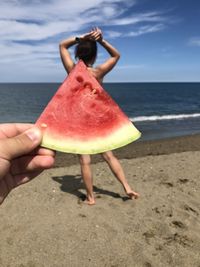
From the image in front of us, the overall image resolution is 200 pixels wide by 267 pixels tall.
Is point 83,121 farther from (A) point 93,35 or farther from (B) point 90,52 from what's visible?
(B) point 90,52

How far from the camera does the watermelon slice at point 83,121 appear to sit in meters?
2.13

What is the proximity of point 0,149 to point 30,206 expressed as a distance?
13.3 feet

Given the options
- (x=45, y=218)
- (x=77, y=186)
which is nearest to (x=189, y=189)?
(x=77, y=186)

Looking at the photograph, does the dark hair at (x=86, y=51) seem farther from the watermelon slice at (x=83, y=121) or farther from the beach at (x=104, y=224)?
the beach at (x=104, y=224)

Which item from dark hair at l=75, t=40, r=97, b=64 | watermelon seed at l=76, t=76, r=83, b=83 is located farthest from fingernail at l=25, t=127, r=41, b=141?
dark hair at l=75, t=40, r=97, b=64

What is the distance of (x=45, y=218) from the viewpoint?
18.0 feet

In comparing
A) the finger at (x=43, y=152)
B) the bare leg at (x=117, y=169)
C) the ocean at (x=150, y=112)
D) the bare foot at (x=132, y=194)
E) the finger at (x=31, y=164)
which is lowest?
the ocean at (x=150, y=112)

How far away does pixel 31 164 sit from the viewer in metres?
2.38

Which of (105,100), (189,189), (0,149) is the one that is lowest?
(189,189)

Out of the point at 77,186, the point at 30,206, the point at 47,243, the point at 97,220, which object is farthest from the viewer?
the point at 77,186

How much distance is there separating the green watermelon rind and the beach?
2.66 m

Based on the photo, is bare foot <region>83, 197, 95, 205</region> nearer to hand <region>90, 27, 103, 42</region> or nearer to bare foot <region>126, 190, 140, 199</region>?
bare foot <region>126, 190, 140, 199</region>

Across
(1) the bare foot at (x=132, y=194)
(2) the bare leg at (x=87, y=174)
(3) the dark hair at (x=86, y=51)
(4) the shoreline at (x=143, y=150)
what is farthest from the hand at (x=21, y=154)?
(4) the shoreline at (x=143, y=150)

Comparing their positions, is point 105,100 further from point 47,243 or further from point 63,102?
point 47,243
